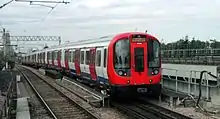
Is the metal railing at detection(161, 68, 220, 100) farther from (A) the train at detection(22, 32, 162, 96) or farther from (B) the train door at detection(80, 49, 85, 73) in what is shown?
(B) the train door at detection(80, 49, 85, 73)

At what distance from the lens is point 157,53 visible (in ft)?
51.2

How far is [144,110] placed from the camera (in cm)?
1420

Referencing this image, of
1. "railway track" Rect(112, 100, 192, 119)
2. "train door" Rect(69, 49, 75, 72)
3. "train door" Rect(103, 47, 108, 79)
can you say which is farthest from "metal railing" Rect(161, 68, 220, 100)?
"train door" Rect(69, 49, 75, 72)

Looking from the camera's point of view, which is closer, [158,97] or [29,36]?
[158,97]

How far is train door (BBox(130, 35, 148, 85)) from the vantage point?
593 inches

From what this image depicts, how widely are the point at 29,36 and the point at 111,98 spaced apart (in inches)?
2586

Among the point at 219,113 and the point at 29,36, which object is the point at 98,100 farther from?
the point at 29,36

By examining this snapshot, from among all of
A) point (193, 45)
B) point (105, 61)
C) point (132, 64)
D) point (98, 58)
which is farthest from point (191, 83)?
point (193, 45)

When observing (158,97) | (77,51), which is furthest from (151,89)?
(77,51)

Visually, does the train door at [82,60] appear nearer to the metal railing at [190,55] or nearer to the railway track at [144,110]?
the railway track at [144,110]

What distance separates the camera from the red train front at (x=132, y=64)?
14.9 m

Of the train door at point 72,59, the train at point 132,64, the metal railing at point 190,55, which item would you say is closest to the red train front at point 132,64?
the train at point 132,64

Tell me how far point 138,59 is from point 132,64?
0.34 metres

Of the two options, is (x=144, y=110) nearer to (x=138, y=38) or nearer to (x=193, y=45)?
(x=138, y=38)
